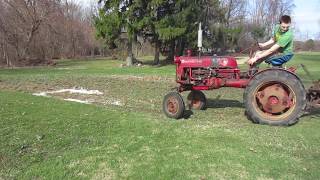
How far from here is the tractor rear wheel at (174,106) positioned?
31.9ft

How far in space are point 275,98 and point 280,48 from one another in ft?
3.49

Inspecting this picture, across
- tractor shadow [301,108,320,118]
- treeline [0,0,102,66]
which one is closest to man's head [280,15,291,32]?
tractor shadow [301,108,320,118]

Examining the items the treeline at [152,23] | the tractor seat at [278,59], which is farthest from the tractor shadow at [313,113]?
the treeline at [152,23]

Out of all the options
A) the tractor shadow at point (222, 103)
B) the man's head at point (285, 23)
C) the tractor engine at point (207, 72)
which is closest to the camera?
the man's head at point (285, 23)

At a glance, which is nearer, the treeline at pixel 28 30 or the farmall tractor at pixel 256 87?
the farmall tractor at pixel 256 87

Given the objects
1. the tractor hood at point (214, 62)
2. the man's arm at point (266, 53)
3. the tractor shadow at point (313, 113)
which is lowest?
the tractor shadow at point (313, 113)

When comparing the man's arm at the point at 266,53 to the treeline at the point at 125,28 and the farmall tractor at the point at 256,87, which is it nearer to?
the farmall tractor at the point at 256,87

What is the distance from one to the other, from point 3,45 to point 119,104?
29935 mm

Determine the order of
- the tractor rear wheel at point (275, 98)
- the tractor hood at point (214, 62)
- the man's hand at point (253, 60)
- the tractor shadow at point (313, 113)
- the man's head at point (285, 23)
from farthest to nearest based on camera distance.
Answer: the tractor shadow at point (313, 113) < the tractor hood at point (214, 62) < the man's hand at point (253, 60) < the man's head at point (285, 23) < the tractor rear wheel at point (275, 98)

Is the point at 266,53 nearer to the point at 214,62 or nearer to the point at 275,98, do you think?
the point at 275,98

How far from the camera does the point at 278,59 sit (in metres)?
9.31

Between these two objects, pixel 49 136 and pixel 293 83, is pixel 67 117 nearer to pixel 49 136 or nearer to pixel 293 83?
pixel 49 136

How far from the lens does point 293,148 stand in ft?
23.9

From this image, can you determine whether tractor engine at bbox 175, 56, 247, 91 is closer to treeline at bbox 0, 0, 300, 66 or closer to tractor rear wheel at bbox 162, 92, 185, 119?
tractor rear wheel at bbox 162, 92, 185, 119
